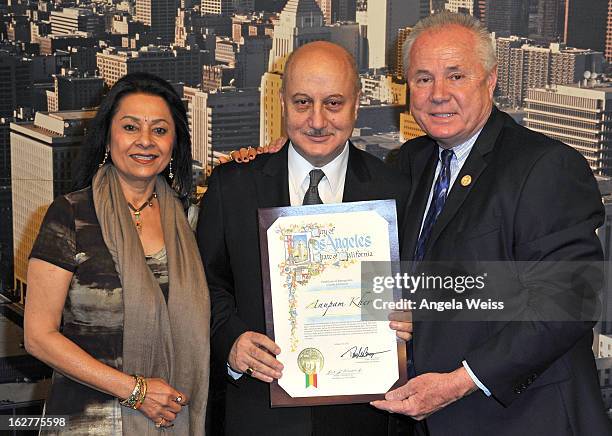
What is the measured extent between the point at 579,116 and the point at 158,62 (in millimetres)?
2392

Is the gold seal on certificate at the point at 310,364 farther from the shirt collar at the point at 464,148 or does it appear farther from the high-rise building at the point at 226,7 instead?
the high-rise building at the point at 226,7

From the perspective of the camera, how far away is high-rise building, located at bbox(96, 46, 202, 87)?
489cm

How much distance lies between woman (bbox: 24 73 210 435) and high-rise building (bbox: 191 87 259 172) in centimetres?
196

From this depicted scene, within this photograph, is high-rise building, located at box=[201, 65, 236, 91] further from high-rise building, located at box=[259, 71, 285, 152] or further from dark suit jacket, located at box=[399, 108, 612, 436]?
dark suit jacket, located at box=[399, 108, 612, 436]

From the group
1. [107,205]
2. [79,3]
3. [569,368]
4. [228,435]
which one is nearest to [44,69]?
[79,3]

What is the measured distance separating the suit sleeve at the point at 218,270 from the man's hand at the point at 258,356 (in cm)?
8

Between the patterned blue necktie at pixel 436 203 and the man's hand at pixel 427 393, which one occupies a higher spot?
the patterned blue necktie at pixel 436 203

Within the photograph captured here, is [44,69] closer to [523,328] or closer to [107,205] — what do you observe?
[107,205]

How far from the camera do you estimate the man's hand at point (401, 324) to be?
264cm

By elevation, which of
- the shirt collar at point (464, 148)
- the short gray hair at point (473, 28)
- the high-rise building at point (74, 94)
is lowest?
the shirt collar at point (464, 148)

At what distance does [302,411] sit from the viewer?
108 inches

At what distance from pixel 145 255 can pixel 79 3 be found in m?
2.53

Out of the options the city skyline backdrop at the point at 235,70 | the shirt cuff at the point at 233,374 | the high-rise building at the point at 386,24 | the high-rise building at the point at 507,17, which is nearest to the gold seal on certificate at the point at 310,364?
the shirt cuff at the point at 233,374

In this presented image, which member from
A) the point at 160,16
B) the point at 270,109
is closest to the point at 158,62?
the point at 160,16
